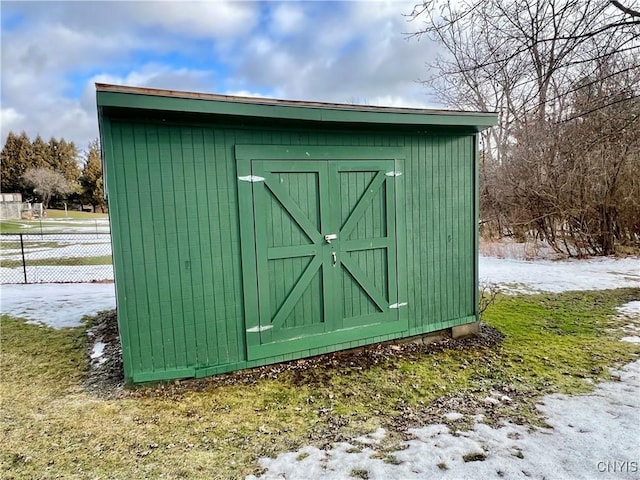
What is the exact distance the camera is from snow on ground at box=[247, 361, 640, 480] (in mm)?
1938

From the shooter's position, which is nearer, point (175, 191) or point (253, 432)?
point (253, 432)

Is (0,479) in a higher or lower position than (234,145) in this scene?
lower

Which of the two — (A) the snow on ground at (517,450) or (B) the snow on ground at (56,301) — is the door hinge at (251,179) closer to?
(A) the snow on ground at (517,450)

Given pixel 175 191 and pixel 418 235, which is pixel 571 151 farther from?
pixel 175 191

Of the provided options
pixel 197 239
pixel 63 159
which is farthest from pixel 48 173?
pixel 197 239

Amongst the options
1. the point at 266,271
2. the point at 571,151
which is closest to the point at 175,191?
the point at 266,271

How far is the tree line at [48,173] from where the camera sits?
1238 inches

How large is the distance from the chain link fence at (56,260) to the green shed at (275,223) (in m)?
6.10

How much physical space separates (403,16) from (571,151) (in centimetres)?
663

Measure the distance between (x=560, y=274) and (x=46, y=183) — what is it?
3578 cm

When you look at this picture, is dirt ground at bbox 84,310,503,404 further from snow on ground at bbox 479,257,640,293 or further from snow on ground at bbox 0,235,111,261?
snow on ground at bbox 0,235,111,261

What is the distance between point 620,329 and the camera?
14.5 feet

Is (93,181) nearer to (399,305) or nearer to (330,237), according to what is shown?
(330,237)

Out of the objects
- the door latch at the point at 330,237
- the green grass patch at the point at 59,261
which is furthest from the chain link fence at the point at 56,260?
the door latch at the point at 330,237
